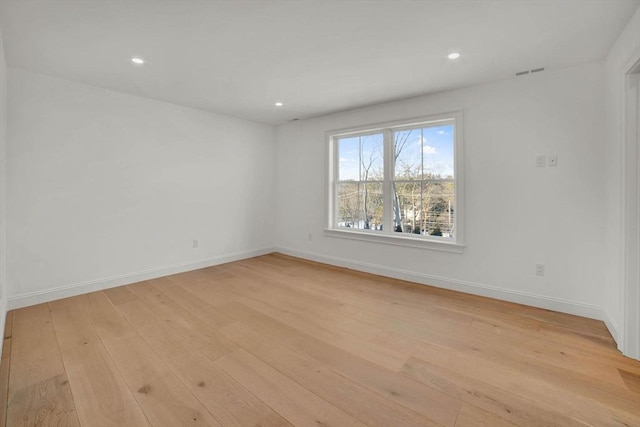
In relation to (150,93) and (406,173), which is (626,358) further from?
(150,93)

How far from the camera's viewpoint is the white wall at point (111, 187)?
296 cm

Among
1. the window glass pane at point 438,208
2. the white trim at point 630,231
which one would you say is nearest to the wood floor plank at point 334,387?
the white trim at point 630,231

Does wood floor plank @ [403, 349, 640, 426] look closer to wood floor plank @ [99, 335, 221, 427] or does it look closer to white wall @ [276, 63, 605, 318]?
wood floor plank @ [99, 335, 221, 427]

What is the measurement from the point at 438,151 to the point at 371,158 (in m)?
1.03

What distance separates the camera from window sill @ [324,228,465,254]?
138 inches

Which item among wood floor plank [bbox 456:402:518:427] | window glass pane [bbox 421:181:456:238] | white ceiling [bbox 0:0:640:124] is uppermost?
white ceiling [bbox 0:0:640:124]

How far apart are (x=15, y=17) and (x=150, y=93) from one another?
5.21 feet

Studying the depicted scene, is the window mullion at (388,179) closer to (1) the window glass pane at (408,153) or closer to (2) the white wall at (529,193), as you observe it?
(1) the window glass pane at (408,153)

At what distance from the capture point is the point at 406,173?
13.0ft

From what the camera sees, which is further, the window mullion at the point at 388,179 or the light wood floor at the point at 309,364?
the window mullion at the point at 388,179

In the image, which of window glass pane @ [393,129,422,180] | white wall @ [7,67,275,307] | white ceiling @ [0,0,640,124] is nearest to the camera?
white ceiling @ [0,0,640,124]

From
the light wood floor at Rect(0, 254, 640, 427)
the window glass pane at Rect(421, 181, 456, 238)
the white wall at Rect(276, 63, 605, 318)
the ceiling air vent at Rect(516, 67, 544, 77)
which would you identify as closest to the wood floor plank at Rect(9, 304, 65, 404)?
the light wood floor at Rect(0, 254, 640, 427)

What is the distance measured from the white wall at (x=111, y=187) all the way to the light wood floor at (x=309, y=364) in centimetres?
56

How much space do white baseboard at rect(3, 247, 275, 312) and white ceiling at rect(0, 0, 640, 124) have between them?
94.6 inches
